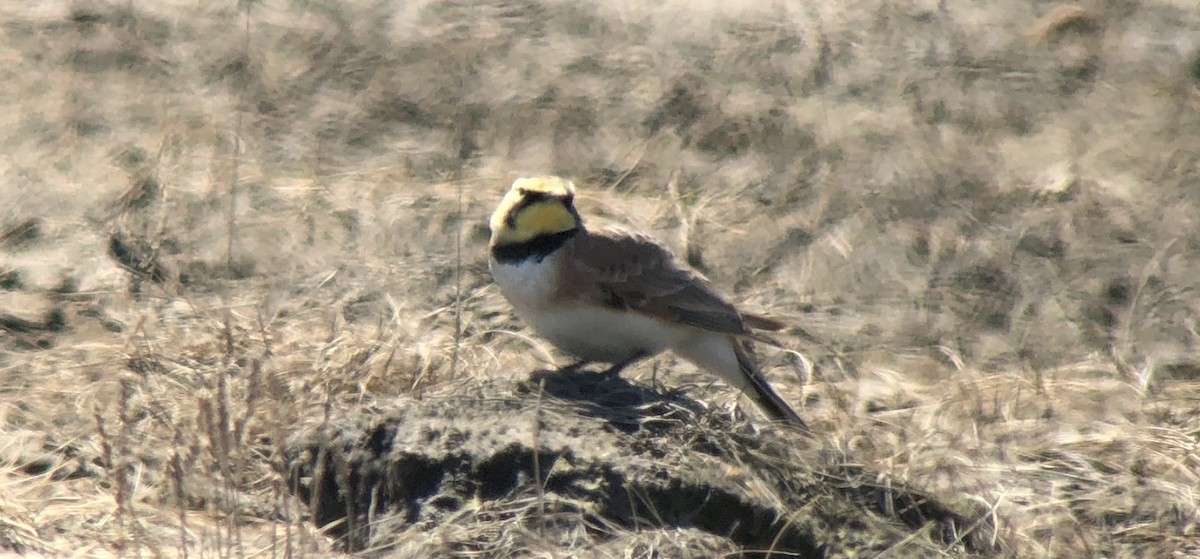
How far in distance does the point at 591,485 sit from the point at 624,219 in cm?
383

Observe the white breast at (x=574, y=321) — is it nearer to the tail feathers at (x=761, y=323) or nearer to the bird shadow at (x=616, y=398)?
the bird shadow at (x=616, y=398)

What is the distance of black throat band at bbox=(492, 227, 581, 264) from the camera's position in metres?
6.19

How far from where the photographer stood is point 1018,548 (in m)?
6.12

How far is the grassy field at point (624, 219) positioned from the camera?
6816 millimetres

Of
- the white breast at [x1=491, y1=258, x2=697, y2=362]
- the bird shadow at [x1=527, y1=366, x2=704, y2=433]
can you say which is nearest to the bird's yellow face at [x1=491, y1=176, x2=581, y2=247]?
the white breast at [x1=491, y1=258, x2=697, y2=362]

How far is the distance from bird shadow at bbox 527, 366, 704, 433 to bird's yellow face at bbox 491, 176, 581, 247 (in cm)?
53

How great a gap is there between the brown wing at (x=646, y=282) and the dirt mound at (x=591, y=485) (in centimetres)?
51

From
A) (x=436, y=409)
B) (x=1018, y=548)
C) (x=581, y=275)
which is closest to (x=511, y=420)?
(x=436, y=409)

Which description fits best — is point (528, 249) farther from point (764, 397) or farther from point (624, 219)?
point (624, 219)

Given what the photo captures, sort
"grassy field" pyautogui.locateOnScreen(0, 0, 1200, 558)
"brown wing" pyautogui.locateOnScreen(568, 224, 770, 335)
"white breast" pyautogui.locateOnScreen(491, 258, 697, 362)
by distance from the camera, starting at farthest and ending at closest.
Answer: "grassy field" pyautogui.locateOnScreen(0, 0, 1200, 558) → "brown wing" pyautogui.locateOnScreen(568, 224, 770, 335) → "white breast" pyautogui.locateOnScreen(491, 258, 697, 362)

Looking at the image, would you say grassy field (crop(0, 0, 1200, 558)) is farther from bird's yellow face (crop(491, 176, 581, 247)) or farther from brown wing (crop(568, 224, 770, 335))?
bird's yellow face (crop(491, 176, 581, 247))

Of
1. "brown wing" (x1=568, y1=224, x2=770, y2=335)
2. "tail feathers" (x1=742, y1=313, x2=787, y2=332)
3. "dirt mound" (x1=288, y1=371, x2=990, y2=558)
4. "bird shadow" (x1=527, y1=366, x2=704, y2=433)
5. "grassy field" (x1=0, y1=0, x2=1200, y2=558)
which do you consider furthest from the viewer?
"grassy field" (x1=0, y1=0, x2=1200, y2=558)

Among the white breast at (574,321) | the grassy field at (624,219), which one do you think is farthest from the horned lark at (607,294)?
the grassy field at (624,219)

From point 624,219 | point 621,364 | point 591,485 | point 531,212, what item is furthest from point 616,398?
point 624,219
